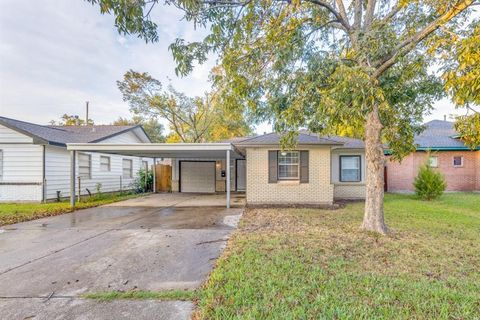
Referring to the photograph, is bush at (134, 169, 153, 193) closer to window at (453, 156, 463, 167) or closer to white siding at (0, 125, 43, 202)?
white siding at (0, 125, 43, 202)

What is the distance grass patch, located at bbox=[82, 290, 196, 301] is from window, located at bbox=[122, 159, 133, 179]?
47.2 feet

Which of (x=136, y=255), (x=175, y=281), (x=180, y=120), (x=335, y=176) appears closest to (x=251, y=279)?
(x=175, y=281)

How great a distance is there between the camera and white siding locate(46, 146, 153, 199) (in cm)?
1128

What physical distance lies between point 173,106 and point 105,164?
31.3 feet

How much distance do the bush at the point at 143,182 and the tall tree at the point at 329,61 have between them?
1149 centimetres

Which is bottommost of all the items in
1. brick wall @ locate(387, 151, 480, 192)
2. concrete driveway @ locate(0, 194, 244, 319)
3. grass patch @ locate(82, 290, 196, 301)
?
concrete driveway @ locate(0, 194, 244, 319)

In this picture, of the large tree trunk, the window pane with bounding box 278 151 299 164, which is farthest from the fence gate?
the large tree trunk

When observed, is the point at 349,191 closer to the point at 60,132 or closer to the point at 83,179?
the point at 83,179

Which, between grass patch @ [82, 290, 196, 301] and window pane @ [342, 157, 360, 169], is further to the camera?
window pane @ [342, 157, 360, 169]

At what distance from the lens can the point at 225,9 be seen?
215 inches

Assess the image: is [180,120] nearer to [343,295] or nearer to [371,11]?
[371,11]

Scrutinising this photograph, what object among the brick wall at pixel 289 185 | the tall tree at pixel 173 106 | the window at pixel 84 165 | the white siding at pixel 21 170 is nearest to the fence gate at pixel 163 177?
the window at pixel 84 165

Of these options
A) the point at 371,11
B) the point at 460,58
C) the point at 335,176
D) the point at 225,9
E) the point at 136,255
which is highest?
the point at 371,11

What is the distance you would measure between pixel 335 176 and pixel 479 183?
10.1 m
